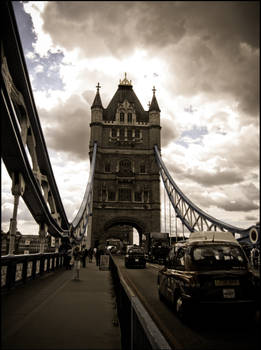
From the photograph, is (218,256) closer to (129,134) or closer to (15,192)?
(15,192)

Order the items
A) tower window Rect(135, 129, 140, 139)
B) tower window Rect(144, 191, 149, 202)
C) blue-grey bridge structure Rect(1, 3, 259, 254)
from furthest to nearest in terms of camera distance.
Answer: tower window Rect(135, 129, 140, 139) < tower window Rect(144, 191, 149, 202) < blue-grey bridge structure Rect(1, 3, 259, 254)

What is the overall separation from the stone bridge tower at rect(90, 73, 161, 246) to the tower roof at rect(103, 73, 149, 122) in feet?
0.67

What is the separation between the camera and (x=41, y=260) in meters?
12.2

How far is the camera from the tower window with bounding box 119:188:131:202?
161ft

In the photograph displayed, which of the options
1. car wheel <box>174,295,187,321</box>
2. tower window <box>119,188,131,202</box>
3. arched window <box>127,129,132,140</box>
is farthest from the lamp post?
arched window <box>127,129,132,140</box>

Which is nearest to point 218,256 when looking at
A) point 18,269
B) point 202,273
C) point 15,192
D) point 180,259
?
point 202,273

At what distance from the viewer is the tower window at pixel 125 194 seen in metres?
49.1

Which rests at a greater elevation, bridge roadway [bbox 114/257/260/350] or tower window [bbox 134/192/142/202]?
tower window [bbox 134/192/142/202]

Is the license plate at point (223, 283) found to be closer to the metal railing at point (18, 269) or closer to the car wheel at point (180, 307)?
the car wheel at point (180, 307)

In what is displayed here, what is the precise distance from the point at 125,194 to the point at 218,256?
1760 inches

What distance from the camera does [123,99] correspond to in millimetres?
58094

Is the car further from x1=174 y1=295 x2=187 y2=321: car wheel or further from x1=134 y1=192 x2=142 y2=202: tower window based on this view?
x1=134 y1=192 x2=142 y2=202: tower window

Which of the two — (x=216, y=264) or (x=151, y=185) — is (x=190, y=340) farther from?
(x=151, y=185)

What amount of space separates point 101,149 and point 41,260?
40.2 m
